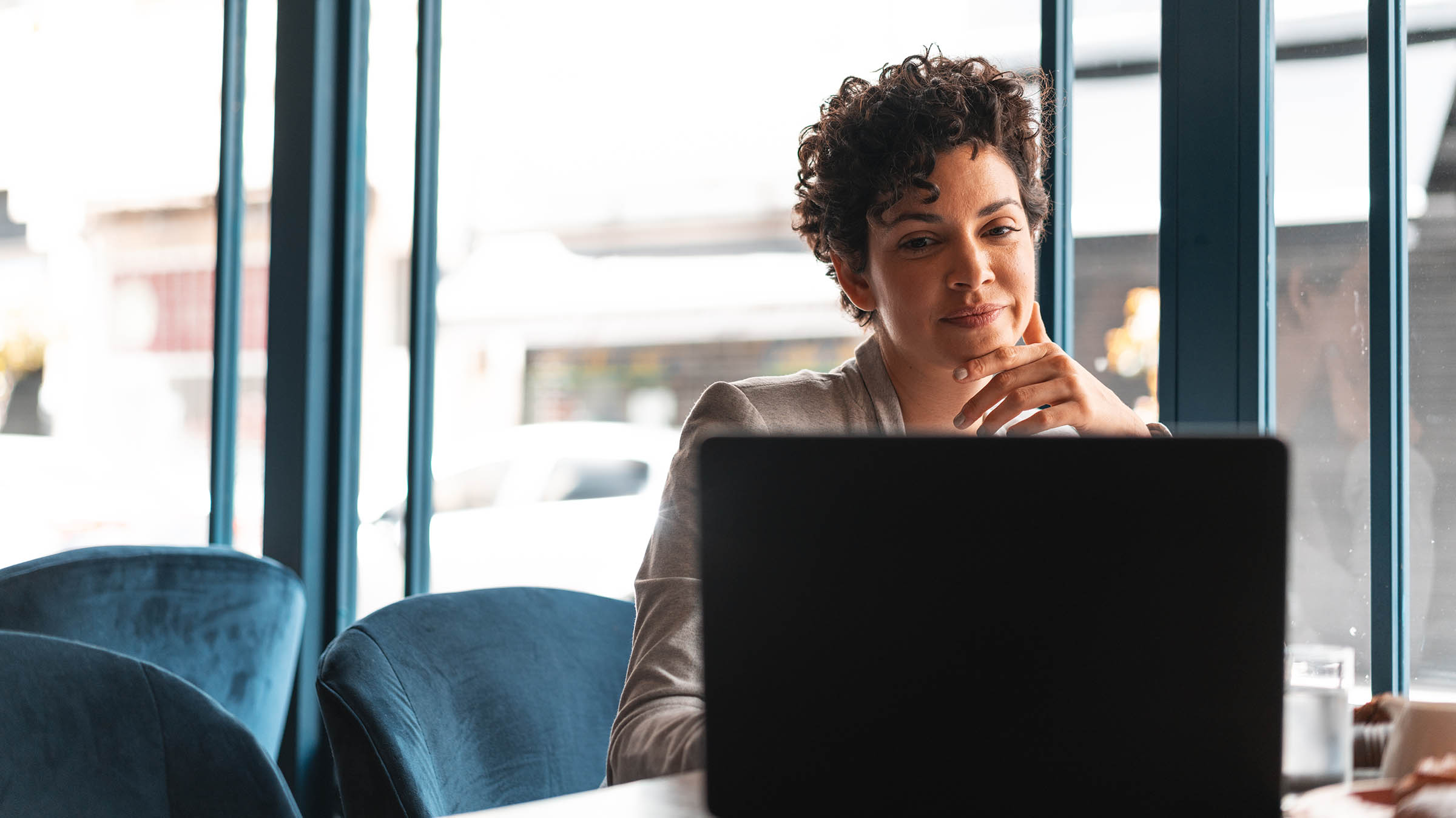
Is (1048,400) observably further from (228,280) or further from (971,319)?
(228,280)

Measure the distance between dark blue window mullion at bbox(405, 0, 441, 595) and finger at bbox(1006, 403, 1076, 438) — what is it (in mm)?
1661

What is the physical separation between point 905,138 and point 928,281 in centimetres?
19

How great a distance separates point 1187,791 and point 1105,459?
0.17m

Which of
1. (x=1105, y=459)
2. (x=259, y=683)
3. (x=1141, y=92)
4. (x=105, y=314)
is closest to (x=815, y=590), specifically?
(x=1105, y=459)

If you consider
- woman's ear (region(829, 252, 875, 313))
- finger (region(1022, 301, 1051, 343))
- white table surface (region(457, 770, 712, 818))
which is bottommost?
white table surface (region(457, 770, 712, 818))

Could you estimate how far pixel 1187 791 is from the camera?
54 cm

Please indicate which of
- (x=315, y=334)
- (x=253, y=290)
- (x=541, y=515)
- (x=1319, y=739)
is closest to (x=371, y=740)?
(x=1319, y=739)

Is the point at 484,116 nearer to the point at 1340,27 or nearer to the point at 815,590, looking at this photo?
the point at 1340,27

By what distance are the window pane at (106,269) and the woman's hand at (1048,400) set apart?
228cm

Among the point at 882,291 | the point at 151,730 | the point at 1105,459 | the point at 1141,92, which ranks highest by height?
the point at 1141,92

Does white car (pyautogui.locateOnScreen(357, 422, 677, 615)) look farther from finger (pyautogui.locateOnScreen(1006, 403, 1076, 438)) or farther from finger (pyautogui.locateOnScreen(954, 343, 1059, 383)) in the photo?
finger (pyautogui.locateOnScreen(1006, 403, 1076, 438))

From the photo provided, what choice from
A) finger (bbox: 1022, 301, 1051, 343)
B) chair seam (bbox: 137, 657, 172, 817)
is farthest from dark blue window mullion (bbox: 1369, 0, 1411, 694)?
chair seam (bbox: 137, 657, 172, 817)

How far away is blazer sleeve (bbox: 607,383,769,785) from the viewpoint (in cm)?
90

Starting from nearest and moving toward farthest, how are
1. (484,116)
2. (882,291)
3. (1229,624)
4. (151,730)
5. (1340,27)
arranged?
(1229,624), (151,730), (882,291), (1340,27), (484,116)
